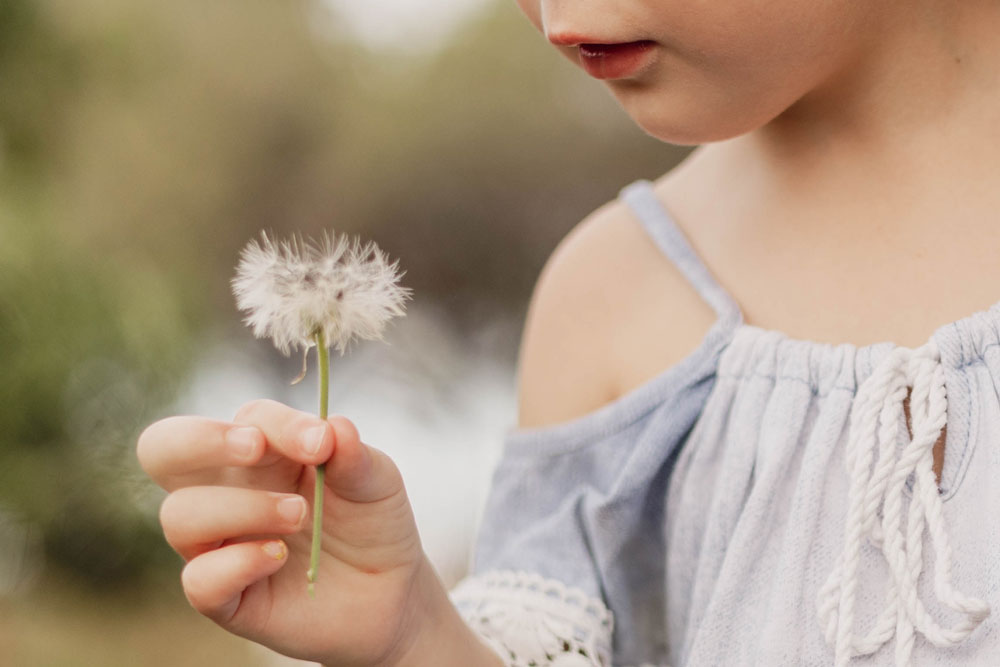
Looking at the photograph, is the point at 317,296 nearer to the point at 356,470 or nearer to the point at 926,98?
the point at 356,470

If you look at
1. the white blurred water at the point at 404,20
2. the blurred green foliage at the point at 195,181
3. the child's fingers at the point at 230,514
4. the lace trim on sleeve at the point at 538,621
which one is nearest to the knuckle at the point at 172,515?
the child's fingers at the point at 230,514

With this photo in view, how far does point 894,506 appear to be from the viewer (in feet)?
1.52

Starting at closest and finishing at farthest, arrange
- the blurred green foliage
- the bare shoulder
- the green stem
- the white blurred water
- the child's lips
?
1. the green stem
2. the child's lips
3. the bare shoulder
4. the blurred green foliage
5. the white blurred water

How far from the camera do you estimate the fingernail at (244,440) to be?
396mm

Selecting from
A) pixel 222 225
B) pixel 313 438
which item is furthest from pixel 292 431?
pixel 222 225

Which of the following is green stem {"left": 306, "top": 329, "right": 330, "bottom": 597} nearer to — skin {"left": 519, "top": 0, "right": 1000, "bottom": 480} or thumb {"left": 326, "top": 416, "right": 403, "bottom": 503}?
thumb {"left": 326, "top": 416, "right": 403, "bottom": 503}

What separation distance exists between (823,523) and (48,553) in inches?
38.4

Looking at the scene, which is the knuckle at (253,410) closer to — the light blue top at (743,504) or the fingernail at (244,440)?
the fingernail at (244,440)

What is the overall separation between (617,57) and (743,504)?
0.25 meters

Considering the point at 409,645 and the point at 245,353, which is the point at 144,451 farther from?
the point at 245,353

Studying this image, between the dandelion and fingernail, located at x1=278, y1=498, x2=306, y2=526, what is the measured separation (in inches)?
0.8

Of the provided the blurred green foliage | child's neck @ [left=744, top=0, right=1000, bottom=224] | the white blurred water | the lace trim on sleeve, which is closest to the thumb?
the lace trim on sleeve

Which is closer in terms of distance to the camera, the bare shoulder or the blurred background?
the bare shoulder

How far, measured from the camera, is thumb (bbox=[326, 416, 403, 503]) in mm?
392
